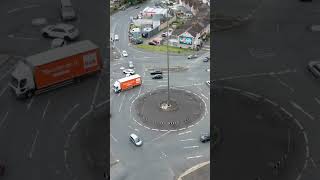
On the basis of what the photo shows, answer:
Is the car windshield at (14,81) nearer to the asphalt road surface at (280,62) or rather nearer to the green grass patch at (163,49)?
the green grass patch at (163,49)

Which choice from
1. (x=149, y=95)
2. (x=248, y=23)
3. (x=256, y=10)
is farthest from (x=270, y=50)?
(x=149, y=95)

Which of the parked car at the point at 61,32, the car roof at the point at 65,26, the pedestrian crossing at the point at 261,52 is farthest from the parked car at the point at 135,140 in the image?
the car roof at the point at 65,26

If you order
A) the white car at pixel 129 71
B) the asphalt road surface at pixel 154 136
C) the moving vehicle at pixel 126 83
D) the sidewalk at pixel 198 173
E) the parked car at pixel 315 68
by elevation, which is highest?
the parked car at pixel 315 68

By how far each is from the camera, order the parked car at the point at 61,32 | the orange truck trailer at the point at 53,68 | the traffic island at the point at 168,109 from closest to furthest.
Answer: the traffic island at the point at 168,109
the orange truck trailer at the point at 53,68
the parked car at the point at 61,32

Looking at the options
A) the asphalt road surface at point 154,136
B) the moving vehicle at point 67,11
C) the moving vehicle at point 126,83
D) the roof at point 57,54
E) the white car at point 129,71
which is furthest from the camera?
the moving vehicle at point 67,11

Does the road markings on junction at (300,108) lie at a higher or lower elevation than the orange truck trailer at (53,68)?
lower

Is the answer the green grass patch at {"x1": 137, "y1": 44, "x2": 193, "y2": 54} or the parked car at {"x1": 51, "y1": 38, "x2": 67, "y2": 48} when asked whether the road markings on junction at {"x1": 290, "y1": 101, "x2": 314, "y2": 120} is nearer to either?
the green grass patch at {"x1": 137, "y1": 44, "x2": 193, "y2": 54}

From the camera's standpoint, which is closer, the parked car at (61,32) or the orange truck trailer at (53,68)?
the orange truck trailer at (53,68)
